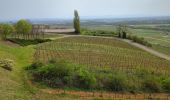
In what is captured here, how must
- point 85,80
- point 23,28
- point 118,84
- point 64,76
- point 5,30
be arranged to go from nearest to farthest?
point 85,80 → point 64,76 → point 118,84 → point 5,30 → point 23,28

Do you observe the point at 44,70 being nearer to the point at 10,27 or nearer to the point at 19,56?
the point at 19,56

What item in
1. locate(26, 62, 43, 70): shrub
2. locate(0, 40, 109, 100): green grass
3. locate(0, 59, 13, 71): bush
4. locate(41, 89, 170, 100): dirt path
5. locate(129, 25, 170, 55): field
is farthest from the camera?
locate(129, 25, 170, 55): field

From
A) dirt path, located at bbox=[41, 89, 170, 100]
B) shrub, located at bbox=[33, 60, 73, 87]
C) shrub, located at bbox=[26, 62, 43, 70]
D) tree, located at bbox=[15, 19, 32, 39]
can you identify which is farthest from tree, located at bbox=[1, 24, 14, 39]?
dirt path, located at bbox=[41, 89, 170, 100]

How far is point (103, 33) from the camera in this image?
247 feet

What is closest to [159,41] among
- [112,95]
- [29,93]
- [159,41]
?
[159,41]

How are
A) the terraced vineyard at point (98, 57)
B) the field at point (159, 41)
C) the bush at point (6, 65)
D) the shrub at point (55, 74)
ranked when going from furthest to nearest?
1. the field at point (159, 41)
2. the terraced vineyard at point (98, 57)
3. the bush at point (6, 65)
4. the shrub at point (55, 74)

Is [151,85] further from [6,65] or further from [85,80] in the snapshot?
[6,65]

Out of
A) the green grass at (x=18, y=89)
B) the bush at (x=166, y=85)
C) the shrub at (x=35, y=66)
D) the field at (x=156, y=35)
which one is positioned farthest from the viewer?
the field at (x=156, y=35)

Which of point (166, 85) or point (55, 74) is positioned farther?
point (166, 85)

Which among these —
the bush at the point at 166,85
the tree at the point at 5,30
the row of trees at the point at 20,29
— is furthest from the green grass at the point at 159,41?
the bush at the point at 166,85

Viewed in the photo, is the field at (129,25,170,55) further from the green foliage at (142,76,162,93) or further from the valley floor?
the valley floor

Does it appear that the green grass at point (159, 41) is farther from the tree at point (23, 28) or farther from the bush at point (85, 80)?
the bush at point (85, 80)

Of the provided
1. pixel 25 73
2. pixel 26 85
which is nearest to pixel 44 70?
pixel 25 73

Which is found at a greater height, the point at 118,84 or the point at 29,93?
the point at 29,93
